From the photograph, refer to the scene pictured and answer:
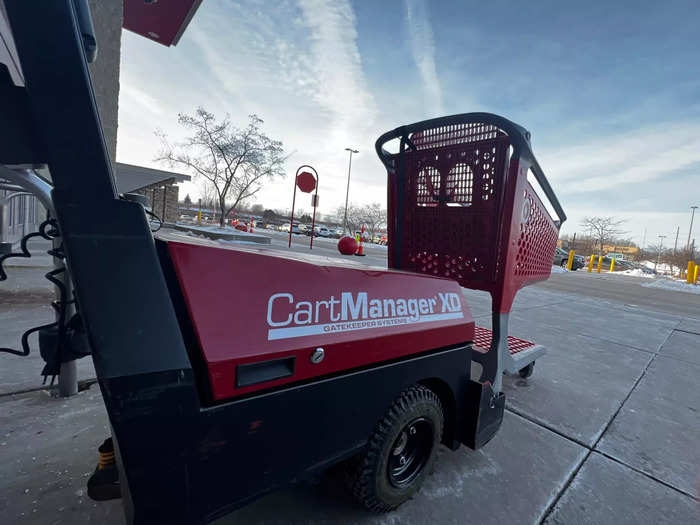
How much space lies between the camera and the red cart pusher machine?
2.69 ft

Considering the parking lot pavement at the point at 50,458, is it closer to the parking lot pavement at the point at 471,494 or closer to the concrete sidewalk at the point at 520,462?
the concrete sidewalk at the point at 520,462

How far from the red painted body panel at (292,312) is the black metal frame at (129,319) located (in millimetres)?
57

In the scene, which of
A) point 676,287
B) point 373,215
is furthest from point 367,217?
point 676,287

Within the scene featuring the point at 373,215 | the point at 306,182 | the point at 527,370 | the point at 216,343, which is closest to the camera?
the point at 216,343

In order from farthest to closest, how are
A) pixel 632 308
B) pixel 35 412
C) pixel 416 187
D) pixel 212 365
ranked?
pixel 632 308 < pixel 416 187 < pixel 35 412 < pixel 212 365

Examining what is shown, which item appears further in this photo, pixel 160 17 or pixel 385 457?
pixel 160 17

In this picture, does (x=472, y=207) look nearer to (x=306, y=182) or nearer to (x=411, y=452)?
(x=411, y=452)

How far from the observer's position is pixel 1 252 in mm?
1818

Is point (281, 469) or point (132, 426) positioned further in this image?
point (281, 469)

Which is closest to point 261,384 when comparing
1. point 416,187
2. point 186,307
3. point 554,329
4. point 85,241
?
point 186,307

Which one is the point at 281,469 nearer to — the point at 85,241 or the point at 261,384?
the point at 261,384

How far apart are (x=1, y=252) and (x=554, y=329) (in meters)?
6.20

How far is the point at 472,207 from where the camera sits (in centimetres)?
217

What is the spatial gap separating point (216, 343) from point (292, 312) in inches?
9.8
